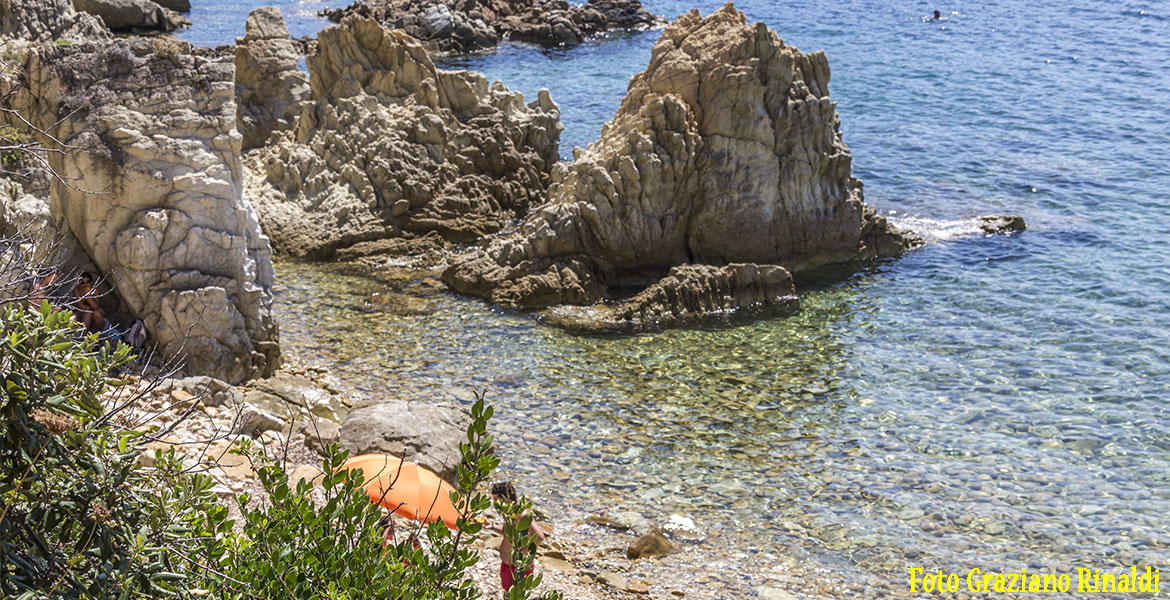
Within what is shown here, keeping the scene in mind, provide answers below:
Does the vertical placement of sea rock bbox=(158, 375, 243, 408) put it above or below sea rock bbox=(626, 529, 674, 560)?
above

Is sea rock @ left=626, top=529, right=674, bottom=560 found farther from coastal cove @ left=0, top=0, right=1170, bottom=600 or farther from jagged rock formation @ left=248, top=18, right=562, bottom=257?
jagged rock formation @ left=248, top=18, right=562, bottom=257

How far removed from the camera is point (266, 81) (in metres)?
26.9

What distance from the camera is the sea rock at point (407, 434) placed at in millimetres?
12953

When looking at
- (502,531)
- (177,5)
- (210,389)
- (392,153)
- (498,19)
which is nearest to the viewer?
(502,531)

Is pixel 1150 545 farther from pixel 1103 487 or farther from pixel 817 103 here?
pixel 817 103

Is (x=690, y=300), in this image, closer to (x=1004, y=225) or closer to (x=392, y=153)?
(x=392, y=153)

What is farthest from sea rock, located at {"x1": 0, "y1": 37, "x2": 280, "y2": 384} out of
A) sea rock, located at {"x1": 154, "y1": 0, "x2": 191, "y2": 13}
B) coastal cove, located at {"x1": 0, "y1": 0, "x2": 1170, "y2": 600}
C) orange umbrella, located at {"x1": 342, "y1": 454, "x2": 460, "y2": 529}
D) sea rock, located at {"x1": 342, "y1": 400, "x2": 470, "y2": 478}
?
sea rock, located at {"x1": 154, "y1": 0, "x2": 191, "y2": 13}

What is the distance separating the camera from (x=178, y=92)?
14.1 metres

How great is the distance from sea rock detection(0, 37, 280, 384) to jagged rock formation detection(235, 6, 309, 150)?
12180mm

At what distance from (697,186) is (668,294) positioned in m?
2.90

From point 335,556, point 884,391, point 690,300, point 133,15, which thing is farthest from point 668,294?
point 133,15

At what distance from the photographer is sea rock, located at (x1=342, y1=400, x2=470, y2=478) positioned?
13.0m

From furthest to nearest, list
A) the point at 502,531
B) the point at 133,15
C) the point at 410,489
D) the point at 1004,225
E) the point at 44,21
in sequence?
the point at 133,15
the point at 1004,225
the point at 44,21
the point at 410,489
the point at 502,531

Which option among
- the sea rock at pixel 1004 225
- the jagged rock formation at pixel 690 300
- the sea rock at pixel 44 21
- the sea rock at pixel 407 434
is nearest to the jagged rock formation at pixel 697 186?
the jagged rock formation at pixel 690 300
